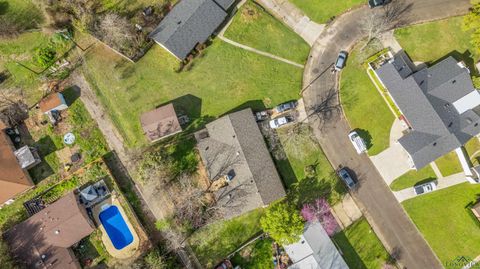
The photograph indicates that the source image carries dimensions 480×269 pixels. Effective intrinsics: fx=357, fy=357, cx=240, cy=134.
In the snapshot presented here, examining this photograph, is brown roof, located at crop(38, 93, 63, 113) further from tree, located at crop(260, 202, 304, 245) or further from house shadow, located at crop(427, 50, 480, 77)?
house shadow, located at crop(427, 50, 480, 77)

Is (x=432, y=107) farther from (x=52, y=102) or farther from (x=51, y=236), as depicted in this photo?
(x=51, y=236)

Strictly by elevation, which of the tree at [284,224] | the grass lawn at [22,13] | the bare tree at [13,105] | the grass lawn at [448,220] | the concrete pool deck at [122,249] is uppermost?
the grass lawn at [22,13]

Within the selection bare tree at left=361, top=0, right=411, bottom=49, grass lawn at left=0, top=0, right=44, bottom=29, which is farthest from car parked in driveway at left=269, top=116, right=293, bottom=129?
grass lawn at left=0, top=0, right=44, bottom=29

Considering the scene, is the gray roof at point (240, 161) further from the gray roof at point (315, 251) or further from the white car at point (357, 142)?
the white car at point (357, 142)

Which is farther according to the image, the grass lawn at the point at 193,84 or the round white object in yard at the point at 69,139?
the grass lawn at the point at 193,84

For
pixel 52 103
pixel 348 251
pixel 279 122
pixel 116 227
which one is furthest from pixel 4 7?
pixel 348 251

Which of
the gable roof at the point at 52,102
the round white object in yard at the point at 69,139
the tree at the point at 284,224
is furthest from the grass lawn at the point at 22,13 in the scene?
the tree at the point at 284,224
